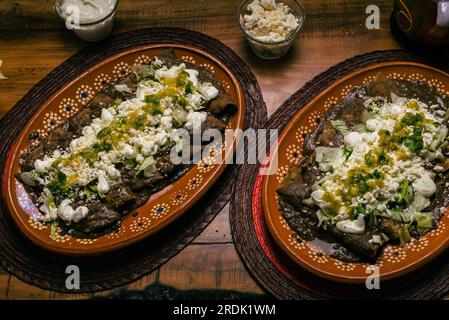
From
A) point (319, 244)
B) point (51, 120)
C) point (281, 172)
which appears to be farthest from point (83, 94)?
point (319, 244)

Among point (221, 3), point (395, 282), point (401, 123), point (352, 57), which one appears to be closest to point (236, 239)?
point (395, 282)

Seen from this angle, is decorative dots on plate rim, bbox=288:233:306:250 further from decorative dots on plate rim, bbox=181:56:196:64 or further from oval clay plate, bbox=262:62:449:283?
decorative dots on plate rim, bbox=181:56:196:64

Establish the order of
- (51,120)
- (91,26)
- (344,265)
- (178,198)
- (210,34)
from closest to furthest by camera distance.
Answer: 1. (344,265)
2. (178,198)
3. (51,120)
4. (91,26)
5. (210,34)

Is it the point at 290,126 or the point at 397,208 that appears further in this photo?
the point at 290,126

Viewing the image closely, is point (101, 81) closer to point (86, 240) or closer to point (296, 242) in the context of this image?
point (86, 240)

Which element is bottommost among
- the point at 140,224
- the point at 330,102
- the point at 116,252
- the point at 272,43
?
the point at 116,252

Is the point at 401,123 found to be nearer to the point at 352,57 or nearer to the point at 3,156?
the point at 352,57
